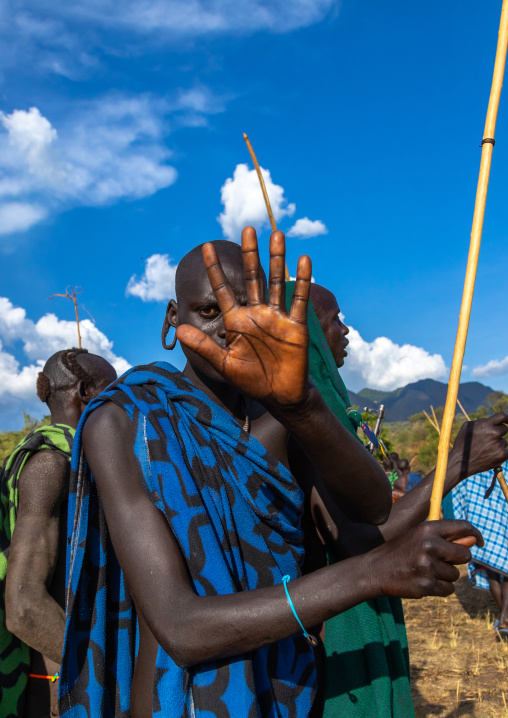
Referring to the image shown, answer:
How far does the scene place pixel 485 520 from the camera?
5.72 m

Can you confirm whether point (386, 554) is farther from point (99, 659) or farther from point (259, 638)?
point (99, 659)

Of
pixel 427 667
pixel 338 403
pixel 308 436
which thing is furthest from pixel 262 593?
pixel 427 667

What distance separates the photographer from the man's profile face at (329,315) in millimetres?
2766

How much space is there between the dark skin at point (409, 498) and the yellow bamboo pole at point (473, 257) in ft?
1.98

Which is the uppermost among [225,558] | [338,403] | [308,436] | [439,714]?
[338,403]

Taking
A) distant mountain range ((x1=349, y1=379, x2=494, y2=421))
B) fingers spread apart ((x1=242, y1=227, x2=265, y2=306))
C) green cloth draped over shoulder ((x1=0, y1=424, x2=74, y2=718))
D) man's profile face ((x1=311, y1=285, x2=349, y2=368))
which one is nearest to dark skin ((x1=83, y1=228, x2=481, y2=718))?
fingers spread apart ((x1=242, y1=227, x2=265, y2=306))

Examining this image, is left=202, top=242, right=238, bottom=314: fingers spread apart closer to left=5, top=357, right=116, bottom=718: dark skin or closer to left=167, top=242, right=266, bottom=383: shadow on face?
left=167, top=242, right=266, bottom=383: shadow on face

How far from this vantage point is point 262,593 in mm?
1247

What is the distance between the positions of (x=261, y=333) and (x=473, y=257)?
530mm

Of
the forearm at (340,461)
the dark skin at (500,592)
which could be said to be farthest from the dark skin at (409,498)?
the dark skin at (500,592)

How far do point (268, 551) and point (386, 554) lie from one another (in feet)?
1.62

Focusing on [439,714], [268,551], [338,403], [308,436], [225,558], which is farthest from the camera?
[439,714]

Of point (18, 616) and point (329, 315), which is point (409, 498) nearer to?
point (329, 315)

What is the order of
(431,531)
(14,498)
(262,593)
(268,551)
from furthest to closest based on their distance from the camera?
(14,498) < (268,551) < (262,593) < (431,531)
